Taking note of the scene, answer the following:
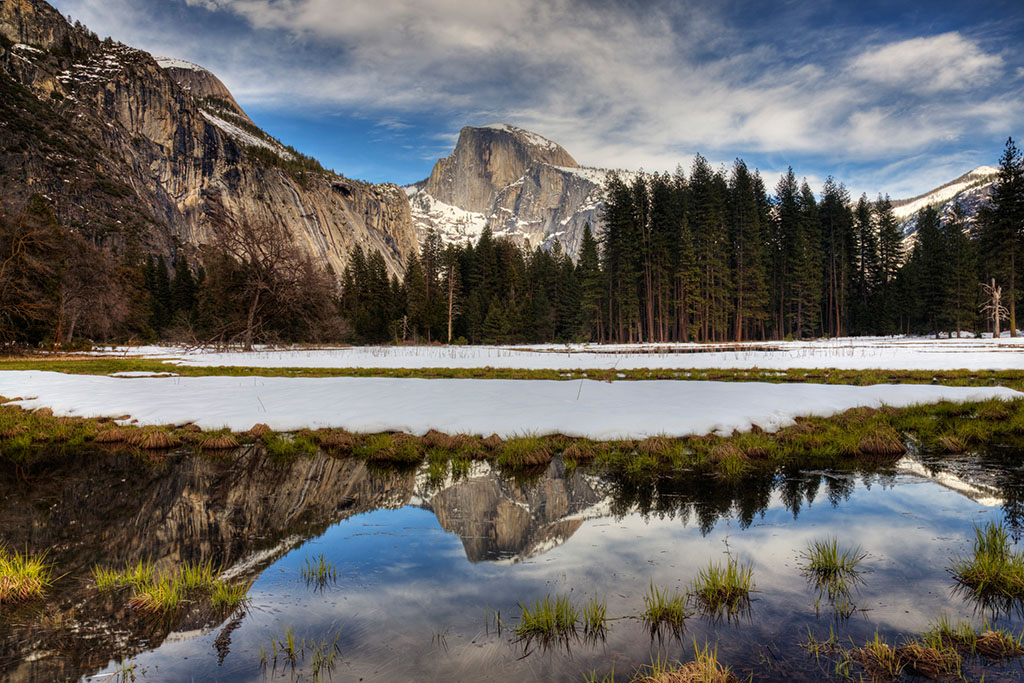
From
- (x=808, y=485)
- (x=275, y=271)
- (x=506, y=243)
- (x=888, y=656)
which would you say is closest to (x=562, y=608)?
(x=888, y=656)

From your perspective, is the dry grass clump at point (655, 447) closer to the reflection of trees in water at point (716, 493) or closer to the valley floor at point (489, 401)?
the valley floor at point (489, 401)

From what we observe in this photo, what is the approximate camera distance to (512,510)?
227 inches

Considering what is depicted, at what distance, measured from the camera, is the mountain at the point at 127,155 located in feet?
370

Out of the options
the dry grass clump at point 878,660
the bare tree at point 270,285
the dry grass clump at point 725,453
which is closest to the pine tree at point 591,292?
the bare tree at point 270,285

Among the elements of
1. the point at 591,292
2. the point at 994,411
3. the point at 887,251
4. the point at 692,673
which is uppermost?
the point at 887,251

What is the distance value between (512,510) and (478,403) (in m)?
5.58

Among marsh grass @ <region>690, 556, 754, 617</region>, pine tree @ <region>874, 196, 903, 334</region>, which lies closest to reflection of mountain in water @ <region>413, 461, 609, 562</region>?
marsh grass @ <region>690, 556, 754, 617</region>

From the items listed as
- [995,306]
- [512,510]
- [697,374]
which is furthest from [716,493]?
[995,306]

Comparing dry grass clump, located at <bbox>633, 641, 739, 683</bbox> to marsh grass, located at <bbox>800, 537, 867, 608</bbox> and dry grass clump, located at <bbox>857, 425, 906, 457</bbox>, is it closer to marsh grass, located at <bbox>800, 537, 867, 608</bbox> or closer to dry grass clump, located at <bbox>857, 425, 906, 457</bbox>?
marsh grass, located at <bbox>800, 537, 867, 608</bbox>

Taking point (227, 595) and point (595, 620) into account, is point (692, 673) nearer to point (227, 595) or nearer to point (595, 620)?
point (595, 620)

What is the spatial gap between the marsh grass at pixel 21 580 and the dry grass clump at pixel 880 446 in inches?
414

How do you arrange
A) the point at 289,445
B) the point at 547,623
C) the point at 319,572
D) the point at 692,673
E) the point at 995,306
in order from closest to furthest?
the point at 692,673 → the point at 547,623 → the point at 319,572 → the point at 289,445 → the point at 995,306

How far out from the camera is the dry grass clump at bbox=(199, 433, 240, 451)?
908 centimetres

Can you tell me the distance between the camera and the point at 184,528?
5324 mm
